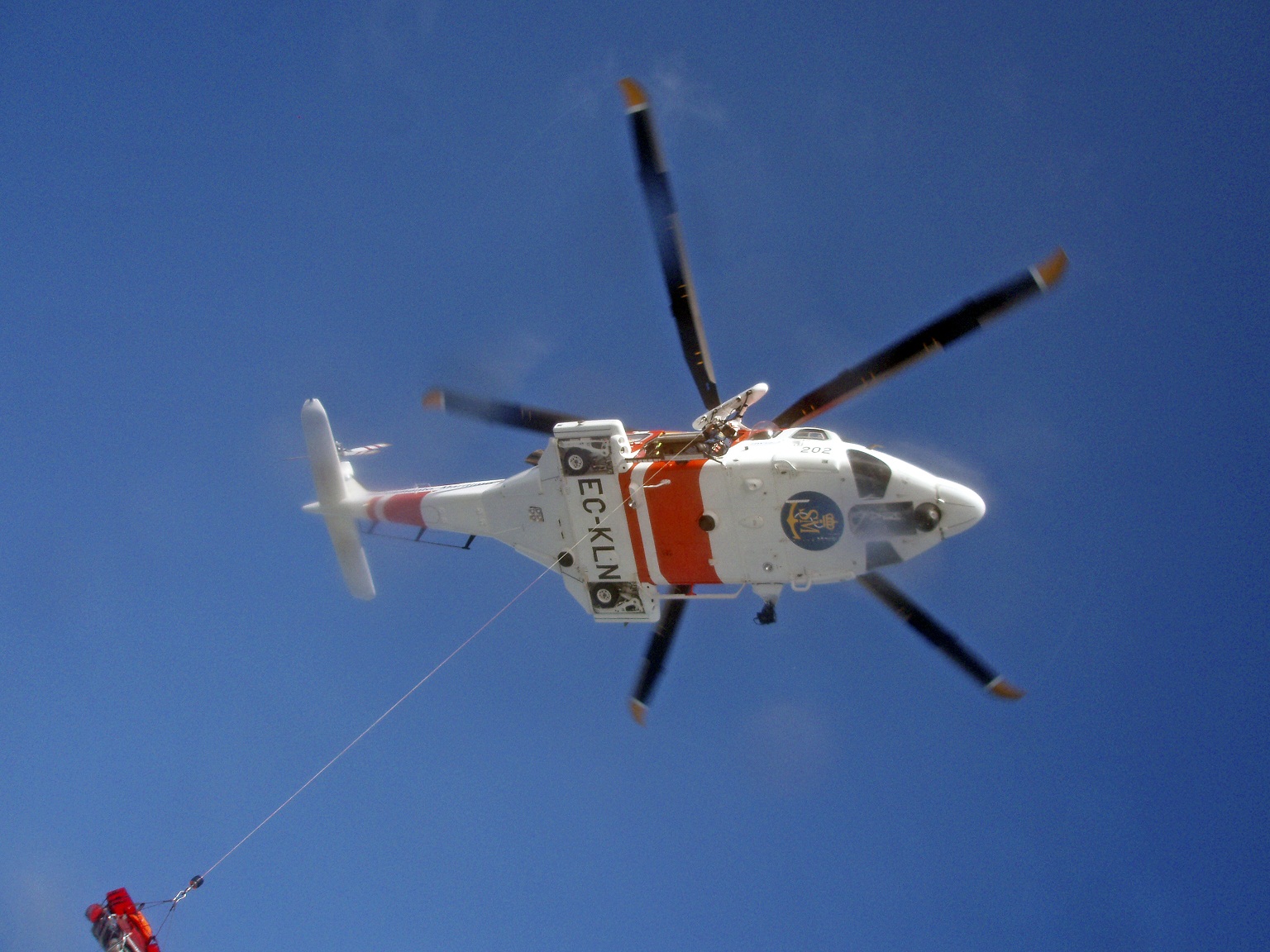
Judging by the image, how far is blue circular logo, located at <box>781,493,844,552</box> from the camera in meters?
15.5

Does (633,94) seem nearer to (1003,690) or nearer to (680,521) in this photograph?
(680,521)

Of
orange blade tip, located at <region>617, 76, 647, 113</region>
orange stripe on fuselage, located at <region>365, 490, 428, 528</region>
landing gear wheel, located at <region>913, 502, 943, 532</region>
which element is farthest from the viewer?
orange stripe on fuselage, located at <region>365, 490, 428, 528</region>

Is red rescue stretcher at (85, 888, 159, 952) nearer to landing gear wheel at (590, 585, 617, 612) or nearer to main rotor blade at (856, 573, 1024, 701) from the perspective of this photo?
landing gear wheel at (590, 585, 617, 612)

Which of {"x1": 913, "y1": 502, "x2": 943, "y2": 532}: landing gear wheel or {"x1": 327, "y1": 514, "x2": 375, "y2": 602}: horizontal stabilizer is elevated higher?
{"x1": 327, "y1": 514, "x2": 375, "y2": 602}: horizontal stabilizer

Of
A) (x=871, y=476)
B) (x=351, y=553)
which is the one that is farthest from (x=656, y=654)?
(x=351, y=553)

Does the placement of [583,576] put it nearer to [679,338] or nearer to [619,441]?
[619,441]

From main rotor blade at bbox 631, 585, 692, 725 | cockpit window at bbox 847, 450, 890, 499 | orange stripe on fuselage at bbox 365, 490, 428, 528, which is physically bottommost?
cockpit window at bbox 847, 450, 890, 499

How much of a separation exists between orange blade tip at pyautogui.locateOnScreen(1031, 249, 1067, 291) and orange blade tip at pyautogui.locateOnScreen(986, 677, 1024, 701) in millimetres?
7551

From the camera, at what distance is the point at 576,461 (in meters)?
16.7

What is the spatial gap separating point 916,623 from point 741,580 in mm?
3466

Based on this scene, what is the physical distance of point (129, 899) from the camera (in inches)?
571

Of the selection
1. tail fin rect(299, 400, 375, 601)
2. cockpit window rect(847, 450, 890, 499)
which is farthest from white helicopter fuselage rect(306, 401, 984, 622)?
tail fin rect(299, 400, 375, 601)

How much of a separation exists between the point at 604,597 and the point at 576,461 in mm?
3114

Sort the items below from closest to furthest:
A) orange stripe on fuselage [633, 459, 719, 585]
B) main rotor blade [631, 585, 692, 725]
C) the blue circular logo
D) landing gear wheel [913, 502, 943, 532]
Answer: landing gear wheel [913, 502, 943, 532], the blue circular logo, orange stripe on fuselage [633, 459, 719, 585], main rotor blade [631, 585, 692, 725]
